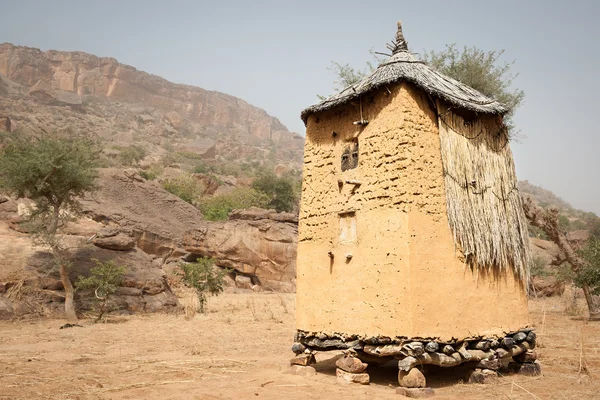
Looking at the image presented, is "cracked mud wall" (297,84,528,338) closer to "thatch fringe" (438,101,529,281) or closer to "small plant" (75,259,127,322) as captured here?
"thatch fringe" (438,101,529,281)

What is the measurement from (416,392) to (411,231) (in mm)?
2099

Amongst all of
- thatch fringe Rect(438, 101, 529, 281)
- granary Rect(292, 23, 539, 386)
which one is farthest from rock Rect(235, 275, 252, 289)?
thatch fringe Rect(438, 101, 529, 281)

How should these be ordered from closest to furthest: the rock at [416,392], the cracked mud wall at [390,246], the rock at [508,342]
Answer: the rock at [416,392] < the cracked mud wall at [390,246] < the rock at [508,342]

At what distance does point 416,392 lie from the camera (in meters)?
5.96

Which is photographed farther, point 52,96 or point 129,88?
point 129,88

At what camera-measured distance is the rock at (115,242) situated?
17953mm

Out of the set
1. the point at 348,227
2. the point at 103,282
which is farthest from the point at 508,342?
the point at 103,282

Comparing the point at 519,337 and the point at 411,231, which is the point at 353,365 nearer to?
the point at 411,231

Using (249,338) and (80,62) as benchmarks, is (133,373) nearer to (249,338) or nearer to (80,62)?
(249,338)

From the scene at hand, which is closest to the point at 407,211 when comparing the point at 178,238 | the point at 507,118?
the point at 507,118

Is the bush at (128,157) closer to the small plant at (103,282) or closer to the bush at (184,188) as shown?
the bush at (184,188)

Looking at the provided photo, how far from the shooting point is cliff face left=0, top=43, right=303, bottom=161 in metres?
85.0

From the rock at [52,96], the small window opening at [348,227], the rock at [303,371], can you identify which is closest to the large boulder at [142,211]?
the rock at [303,371]

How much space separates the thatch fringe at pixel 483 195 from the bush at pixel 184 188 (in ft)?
102
